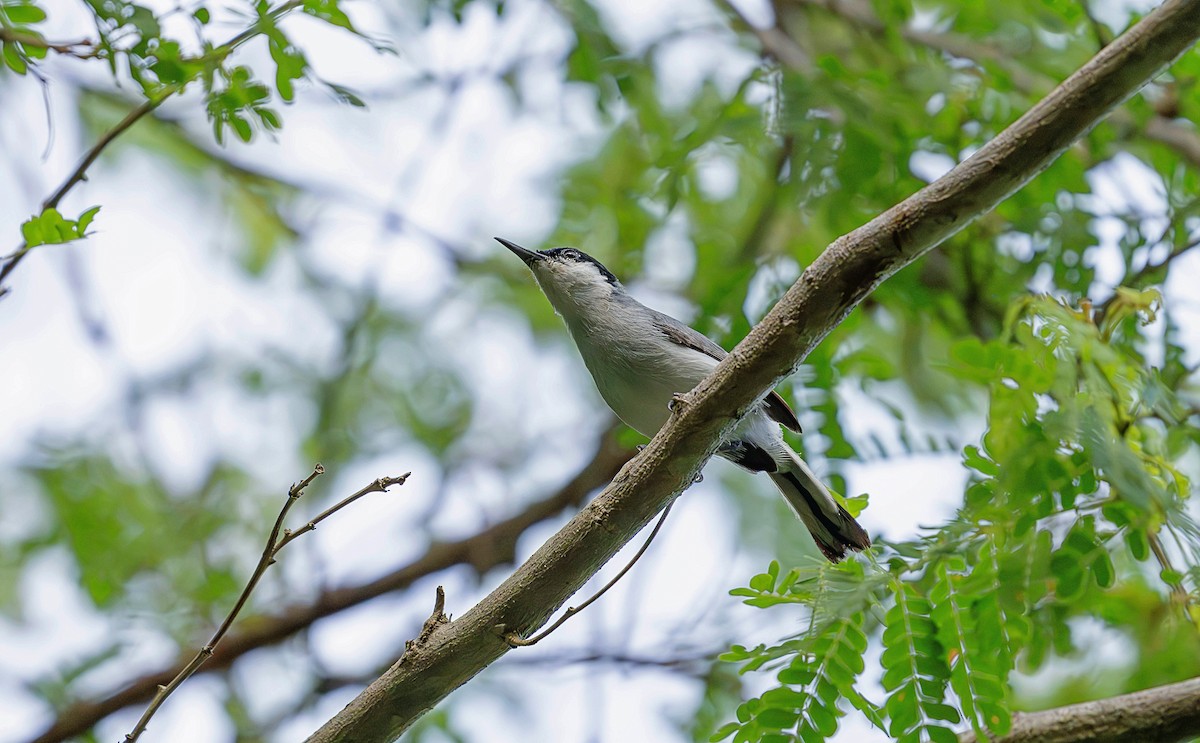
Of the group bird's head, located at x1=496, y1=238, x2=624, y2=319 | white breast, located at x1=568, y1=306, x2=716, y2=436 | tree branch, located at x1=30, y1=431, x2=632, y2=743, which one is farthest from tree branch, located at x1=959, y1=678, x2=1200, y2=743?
tree branch, located at x1=30, y1=431, x2=632, y2=743

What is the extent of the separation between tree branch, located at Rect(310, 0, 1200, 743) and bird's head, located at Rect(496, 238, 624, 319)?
1.62 metres

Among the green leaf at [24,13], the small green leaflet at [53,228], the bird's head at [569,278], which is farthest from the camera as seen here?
the bird's head at [569,278]

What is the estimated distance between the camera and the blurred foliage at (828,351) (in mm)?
2676

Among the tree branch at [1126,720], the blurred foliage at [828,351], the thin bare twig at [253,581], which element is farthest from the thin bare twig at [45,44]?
the tree branch at [1126,720]

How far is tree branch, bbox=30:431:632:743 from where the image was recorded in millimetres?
5156

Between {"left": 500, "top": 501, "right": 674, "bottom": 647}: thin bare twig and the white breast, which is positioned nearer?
{"left": 500, "top": 501, "right": 674, "bottom": 647}: thin bare twig

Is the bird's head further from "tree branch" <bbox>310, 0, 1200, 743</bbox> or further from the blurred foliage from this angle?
"tree branch" <bbox>310, 0, 1200, 743</bbox>

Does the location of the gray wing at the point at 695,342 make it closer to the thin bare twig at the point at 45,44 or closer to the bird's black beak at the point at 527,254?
the bird's black beak at the point at 527,254

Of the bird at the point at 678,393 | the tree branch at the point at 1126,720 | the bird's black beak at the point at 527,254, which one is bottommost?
the tree branch at the point at 1126,720

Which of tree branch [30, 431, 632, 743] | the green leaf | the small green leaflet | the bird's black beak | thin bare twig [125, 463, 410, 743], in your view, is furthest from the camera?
tree branch [30, 431, 632, 743]

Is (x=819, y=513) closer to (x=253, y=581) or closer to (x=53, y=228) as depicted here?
(x=253, y=581)

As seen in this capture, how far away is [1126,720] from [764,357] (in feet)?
5.01

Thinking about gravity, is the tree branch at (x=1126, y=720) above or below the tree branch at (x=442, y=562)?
below

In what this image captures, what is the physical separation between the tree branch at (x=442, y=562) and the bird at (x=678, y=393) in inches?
52.6
